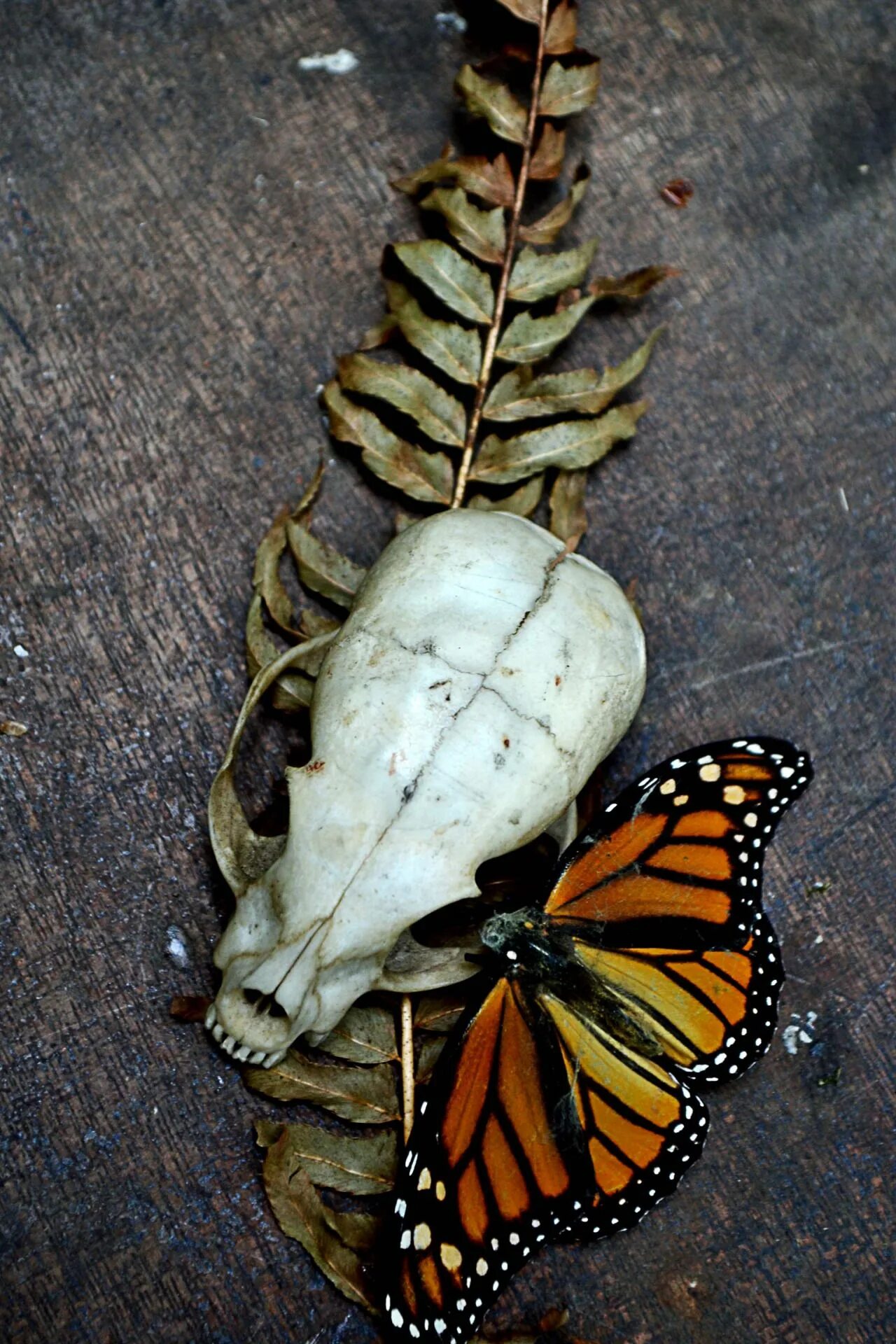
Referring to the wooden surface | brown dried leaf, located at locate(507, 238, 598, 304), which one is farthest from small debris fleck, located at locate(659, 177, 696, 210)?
brown dried leaf, located at locate(507, 238, 598, 304)

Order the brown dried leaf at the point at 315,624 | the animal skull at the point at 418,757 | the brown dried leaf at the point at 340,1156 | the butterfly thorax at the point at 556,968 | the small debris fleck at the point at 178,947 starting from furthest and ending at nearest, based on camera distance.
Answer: the brown dried leaf at the point at 315,624
the small debris fleck at the point at 178,947
the brown dried leaf at the point at 340,1156
the butterfly thorax at the point at 556,968
the animal skull at the point at 418,757

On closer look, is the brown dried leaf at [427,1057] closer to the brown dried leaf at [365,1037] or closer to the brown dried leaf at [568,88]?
the brown dried leaf at [365,1037]

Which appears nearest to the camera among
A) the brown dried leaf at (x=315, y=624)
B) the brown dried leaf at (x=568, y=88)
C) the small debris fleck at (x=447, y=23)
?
the brown dried leaf at (x=315, y=624)

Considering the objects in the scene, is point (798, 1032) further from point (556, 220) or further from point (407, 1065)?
point (556, 220)

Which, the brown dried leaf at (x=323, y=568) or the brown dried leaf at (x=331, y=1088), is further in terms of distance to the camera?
the brown dried leaf at (x=323, y=568)

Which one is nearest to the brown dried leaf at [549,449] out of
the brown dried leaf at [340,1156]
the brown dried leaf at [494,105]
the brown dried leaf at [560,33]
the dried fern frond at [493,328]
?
the dried fern frond at [493,328]

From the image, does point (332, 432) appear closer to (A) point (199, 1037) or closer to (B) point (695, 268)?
(B) point (695, 268)

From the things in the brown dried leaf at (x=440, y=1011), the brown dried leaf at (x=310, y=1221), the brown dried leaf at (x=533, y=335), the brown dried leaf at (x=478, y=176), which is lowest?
the brown dried leaf at (x=310, y=1221)
